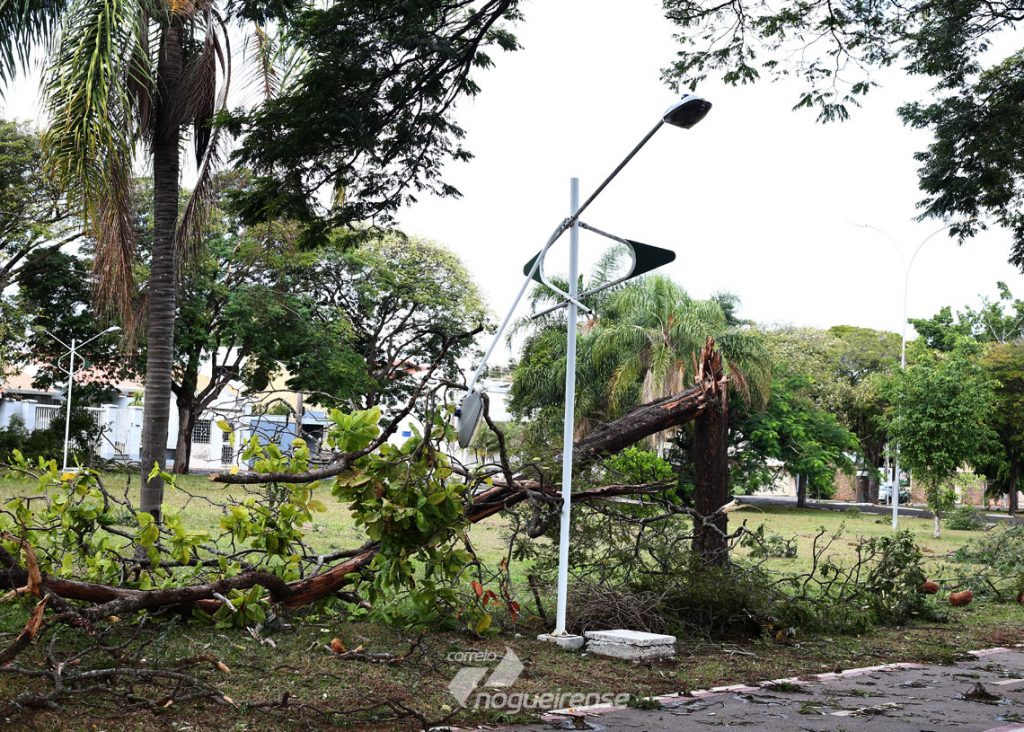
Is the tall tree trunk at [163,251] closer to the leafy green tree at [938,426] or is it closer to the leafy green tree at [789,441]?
the leafy green tree at [938,426]

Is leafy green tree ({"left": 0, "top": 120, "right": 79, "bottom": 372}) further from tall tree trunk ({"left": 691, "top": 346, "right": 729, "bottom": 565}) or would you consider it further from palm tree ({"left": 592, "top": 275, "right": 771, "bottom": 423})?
tall tree trunk ({"left": 691, "top": 346, "right": 729, "bottom": 565})

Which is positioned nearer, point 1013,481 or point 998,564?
point 998,564

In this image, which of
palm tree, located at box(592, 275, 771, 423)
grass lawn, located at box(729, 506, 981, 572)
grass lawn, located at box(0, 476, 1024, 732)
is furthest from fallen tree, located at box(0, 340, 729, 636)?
palm tree, located at box(592, 275, 771, 423)

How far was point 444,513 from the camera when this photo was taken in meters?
6.81

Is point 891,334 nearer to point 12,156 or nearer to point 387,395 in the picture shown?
point 387,395

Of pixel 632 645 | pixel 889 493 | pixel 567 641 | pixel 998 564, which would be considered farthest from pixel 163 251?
pixel 889 493

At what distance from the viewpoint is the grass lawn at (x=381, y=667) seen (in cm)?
491

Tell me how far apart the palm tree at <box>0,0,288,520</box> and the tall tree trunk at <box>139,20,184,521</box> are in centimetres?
1

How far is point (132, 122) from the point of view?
10.6 m

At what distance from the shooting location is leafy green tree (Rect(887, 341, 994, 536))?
22656 mm

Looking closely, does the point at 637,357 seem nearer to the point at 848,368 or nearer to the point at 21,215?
the point at 21,215

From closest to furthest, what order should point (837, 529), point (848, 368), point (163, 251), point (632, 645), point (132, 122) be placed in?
point (632, 645) < point (132, 122) < point (163, 251) < point (837, 529) < point (848, 368)

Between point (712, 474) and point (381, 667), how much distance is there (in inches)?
166

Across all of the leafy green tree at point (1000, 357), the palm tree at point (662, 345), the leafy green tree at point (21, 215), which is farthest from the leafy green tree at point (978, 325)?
the leafy green tree at point (21, 215)
